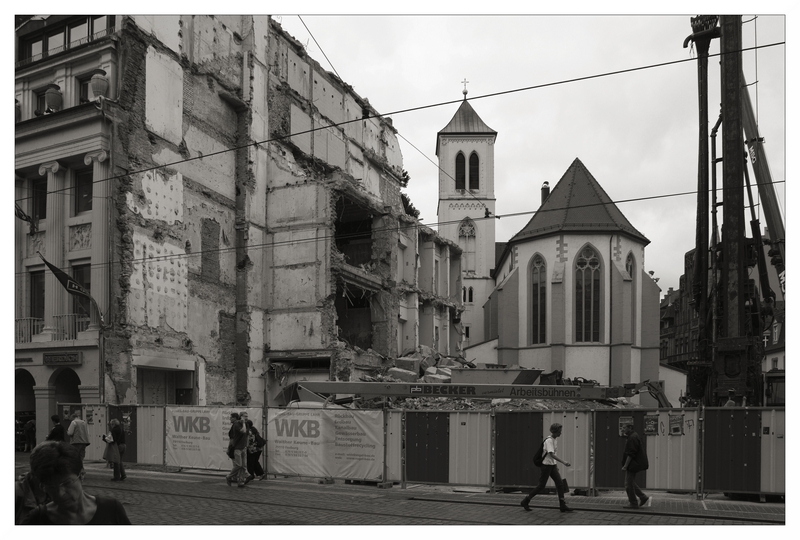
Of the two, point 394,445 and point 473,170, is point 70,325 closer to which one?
point 394,445

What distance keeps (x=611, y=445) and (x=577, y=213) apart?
40220 millimetres

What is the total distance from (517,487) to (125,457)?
10.4 metres

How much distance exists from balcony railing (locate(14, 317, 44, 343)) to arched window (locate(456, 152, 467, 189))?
53778 mm

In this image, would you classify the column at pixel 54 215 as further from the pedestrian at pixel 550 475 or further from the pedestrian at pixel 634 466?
the pedestrian at pixel 634 466

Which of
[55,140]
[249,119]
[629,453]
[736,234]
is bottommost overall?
[629,453]

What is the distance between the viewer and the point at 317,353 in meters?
33.3

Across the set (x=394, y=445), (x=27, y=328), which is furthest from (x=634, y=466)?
(x=27, y=328)

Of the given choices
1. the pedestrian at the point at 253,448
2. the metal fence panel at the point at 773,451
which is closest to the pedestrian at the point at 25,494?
the pedestrian at the point at 253,448

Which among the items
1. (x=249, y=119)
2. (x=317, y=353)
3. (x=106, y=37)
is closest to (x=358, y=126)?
(x=249, y=119)

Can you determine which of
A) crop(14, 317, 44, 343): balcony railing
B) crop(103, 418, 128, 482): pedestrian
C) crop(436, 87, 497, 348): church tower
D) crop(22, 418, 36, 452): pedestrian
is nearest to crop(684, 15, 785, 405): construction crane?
crop(103, 418, 128, 482): pedestrian

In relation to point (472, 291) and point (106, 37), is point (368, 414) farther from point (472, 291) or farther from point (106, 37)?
point (472, 291)

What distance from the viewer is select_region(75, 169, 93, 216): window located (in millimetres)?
26984

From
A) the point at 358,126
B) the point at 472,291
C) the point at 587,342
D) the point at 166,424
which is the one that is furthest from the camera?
the point at 472,291

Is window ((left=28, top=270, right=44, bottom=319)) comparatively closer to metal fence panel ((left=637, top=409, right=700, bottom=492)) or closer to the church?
metal fence panel ((left=637, top=409, right=700, bottom=492))
